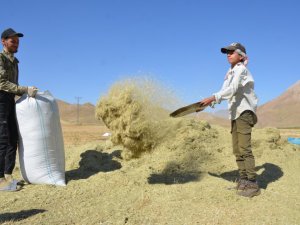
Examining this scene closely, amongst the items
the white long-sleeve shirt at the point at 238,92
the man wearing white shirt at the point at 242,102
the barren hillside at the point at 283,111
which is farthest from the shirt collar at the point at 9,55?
the barren hillside at the point at 283,111

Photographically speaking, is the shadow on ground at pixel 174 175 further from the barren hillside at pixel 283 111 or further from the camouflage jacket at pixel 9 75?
the barren hillside at pixel 283 111

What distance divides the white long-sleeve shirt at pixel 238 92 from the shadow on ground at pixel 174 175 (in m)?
1.05

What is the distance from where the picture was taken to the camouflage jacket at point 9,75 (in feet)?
14.6

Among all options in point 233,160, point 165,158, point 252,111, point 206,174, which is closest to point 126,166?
point 165,158

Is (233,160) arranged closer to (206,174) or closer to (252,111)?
(206,174)

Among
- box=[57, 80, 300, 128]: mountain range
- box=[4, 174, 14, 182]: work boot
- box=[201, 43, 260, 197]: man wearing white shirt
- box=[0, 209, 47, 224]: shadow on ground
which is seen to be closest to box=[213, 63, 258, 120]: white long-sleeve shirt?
box=[201, 43, 260, 197]: man wearing white shirt

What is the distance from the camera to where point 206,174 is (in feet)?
16.7

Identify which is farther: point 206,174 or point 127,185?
point 206,174

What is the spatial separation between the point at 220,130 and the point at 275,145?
1143 millimetres

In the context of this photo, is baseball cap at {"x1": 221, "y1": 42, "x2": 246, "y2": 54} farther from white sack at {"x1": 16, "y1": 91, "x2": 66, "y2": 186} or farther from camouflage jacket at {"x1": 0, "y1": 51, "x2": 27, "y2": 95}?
camouflage jacket at {"x1": 0, "y1": 51, "x2": 27, "y2": 95}

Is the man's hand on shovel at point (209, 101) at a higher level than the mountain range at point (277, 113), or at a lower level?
lower

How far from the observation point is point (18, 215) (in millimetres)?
3646

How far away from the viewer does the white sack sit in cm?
459

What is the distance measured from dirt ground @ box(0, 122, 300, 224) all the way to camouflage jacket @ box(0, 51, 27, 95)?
1.17 m
